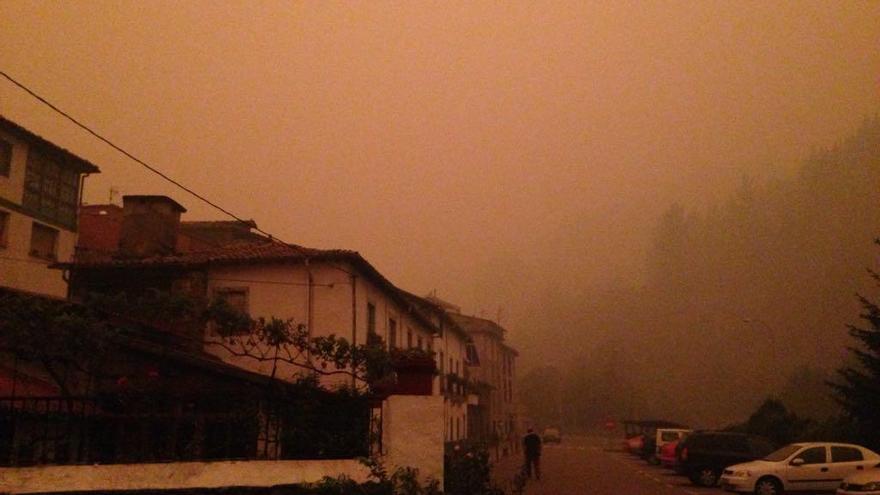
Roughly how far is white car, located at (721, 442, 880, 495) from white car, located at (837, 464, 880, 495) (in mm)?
3056

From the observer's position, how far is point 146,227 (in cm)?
2536

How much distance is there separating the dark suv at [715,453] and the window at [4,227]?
28.8m

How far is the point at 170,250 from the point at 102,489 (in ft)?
64.2

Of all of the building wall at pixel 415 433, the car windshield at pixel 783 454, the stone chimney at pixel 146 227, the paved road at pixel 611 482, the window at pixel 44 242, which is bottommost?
the paved road at pixel 611 482

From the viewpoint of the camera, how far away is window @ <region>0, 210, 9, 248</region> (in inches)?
1246

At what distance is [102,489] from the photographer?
290 inches

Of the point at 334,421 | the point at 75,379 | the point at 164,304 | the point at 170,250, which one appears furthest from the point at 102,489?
the point at 170,250

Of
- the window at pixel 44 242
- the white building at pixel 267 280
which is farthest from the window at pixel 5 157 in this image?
the white building at pixel 267 280

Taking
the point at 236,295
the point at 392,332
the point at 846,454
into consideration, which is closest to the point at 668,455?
the point at 846,454

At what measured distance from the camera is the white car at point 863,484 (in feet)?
47.3

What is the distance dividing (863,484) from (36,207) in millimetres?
33990

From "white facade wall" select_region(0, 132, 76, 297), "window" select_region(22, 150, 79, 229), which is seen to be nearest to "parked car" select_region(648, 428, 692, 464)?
"white facade wall" select_region(0, 132, 76, 297)

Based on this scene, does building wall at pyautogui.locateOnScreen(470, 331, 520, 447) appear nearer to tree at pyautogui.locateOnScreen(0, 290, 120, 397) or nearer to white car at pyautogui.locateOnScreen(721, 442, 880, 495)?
white car at pyautogui.locateOnScreen(721, 442, 880, 495)

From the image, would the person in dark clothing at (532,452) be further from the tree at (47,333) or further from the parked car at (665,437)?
the tree at (47,333)
